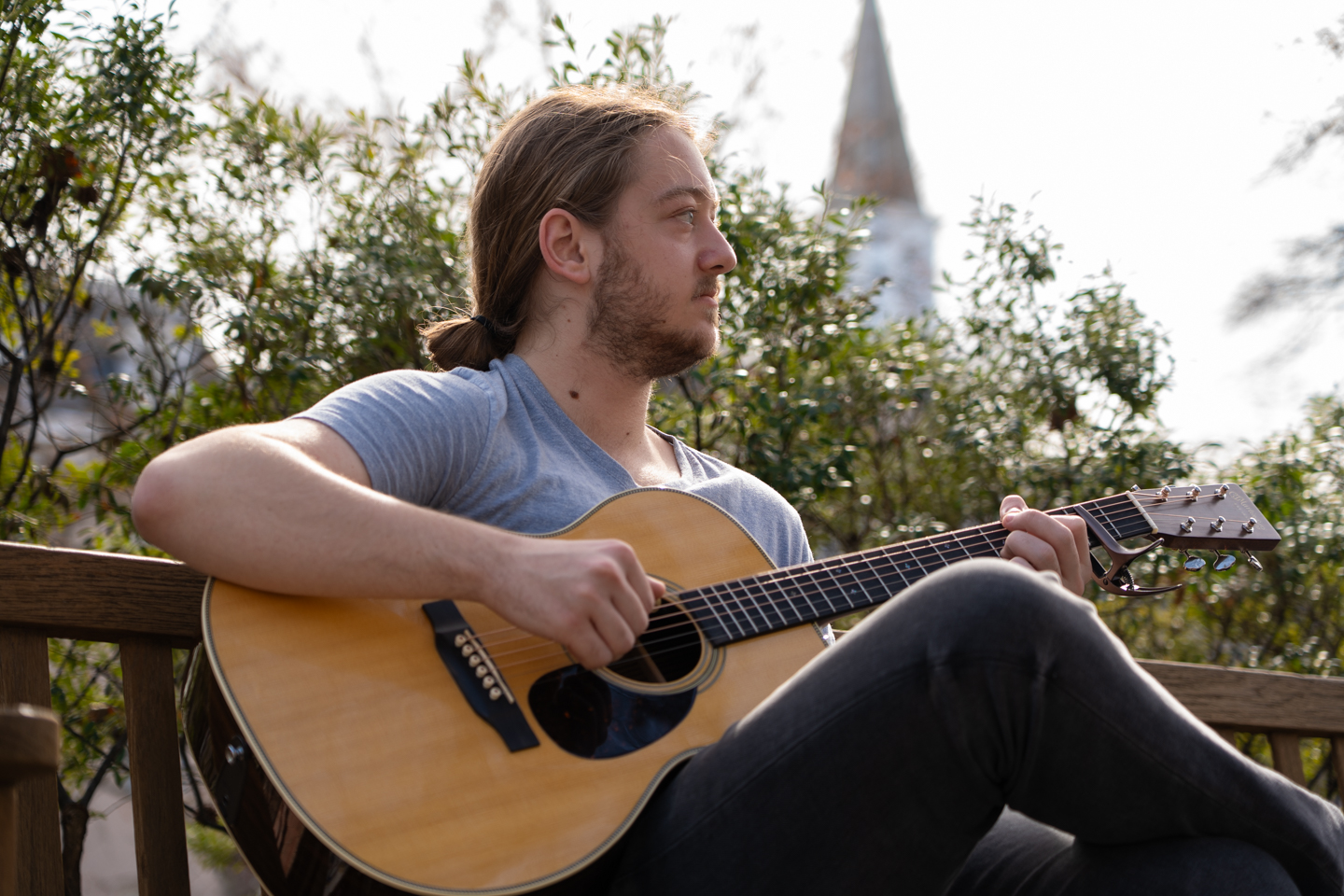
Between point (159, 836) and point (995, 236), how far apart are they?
2.97 meters

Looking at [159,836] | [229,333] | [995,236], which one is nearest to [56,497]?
[229,333]

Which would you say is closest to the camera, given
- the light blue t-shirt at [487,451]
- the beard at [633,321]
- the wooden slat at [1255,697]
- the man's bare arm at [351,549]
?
the man's bare arm at [351,549]

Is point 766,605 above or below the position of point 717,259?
below

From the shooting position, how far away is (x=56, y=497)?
2645 millimetres

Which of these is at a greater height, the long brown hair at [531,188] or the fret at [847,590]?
the long brown hair at [531,188]

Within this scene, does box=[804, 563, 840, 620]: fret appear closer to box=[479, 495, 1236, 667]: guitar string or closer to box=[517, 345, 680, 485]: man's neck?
box=[479, 495, 1236, 667]: guitar string

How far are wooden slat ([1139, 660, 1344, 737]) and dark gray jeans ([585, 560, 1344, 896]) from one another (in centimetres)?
117

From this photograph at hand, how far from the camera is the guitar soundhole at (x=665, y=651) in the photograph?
1.45 metres

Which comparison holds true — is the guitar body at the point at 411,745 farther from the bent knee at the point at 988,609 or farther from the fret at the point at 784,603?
the bent knee at the point at 988,609

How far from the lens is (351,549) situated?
1294 millimetres

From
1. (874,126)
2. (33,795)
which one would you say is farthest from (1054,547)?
(874,126)

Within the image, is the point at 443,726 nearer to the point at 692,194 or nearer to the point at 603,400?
the point at 603,400

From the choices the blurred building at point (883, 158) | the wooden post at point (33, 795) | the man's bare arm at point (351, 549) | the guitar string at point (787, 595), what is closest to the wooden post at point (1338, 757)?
the guitar string at point (787, 595)

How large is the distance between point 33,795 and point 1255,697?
8.43ft
